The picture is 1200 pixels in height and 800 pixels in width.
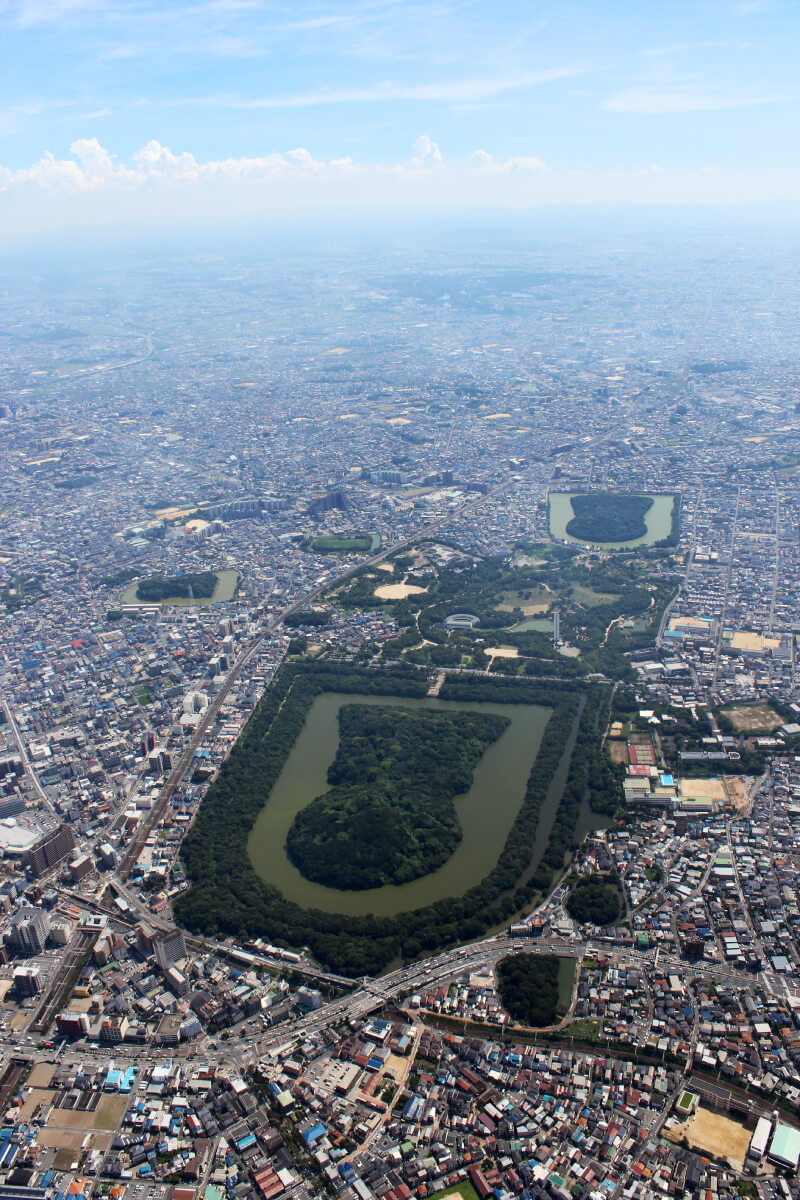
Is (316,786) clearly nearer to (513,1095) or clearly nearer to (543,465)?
(513,1095)

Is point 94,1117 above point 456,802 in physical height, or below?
above

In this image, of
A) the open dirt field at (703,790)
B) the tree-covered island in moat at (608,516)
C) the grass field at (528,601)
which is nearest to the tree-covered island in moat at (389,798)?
the open dirt field at (703,790)

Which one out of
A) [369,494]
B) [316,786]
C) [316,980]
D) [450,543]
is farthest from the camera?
[369,494]

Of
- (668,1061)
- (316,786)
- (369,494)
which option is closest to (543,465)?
(369,494)

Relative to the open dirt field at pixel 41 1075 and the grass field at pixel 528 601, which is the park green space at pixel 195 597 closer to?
the grass field at pixel 528 601

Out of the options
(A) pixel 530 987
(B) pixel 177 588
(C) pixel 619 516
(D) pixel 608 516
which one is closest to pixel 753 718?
(A) pixel 530 987

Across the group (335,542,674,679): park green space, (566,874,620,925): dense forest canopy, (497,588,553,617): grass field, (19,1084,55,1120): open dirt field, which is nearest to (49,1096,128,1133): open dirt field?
(19,1084,55,1120): open dirt field

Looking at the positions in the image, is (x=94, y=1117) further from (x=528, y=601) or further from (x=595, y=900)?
(x=528, y=601)
